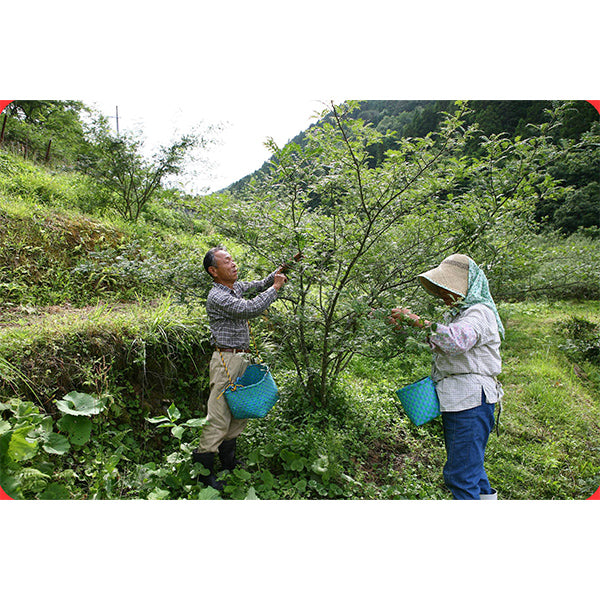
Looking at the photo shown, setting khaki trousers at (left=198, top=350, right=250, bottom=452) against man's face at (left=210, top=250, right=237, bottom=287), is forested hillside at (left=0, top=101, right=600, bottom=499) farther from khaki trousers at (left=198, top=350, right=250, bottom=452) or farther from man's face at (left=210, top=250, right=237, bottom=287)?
man's face at (left=210, top=250, right=237, bottom=287)

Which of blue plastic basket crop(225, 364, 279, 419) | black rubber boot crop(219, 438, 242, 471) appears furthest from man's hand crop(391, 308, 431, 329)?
black rubber boot crop(219, 438, 242, 471)

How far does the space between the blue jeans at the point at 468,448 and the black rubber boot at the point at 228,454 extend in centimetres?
153

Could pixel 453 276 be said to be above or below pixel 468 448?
above

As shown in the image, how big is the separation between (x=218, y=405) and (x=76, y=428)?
0.96m

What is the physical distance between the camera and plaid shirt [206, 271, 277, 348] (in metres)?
2.26

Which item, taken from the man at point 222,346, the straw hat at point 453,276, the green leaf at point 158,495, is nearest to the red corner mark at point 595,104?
the straw hat at point 453,276

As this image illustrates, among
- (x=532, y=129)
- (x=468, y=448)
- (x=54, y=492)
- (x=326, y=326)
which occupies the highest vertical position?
(x=532, y=129)

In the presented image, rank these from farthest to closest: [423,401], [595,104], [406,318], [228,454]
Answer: [228,454], [595,104], [423,401], [406,318]

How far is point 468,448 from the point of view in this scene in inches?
72.7

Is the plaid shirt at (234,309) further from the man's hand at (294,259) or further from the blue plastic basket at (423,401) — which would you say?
the blue plastic basket at (423,401)

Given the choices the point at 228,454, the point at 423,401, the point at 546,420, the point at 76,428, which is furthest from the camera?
the point at 546,420

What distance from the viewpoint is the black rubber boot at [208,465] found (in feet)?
7.85

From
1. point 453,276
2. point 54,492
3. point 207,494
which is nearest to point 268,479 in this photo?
point 207,494

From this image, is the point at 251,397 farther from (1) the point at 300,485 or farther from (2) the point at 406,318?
(2) the point at 406,318
